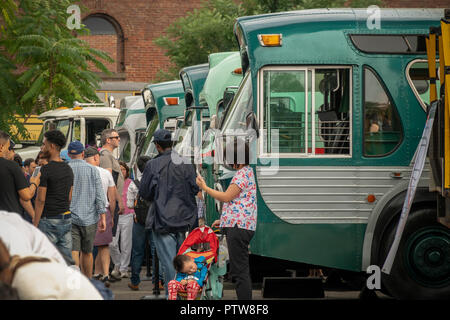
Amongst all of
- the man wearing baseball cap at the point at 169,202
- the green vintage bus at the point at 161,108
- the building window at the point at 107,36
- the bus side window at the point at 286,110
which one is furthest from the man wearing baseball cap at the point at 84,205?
the building window at the point at 107,36

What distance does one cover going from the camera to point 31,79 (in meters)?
21.4

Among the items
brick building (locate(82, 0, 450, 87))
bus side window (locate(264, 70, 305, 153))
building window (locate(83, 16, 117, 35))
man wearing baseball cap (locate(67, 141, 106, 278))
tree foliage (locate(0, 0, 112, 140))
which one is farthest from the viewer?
building window (locate(83, 16, 117, 35))

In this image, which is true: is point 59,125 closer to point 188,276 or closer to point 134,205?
point 134,205

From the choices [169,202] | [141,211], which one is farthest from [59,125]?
[169,202]

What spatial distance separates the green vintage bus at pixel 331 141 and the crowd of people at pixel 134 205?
0.89 metres

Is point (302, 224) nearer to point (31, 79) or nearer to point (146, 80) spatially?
point (31, 79)

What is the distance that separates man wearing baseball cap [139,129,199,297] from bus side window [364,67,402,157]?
1.95 metres

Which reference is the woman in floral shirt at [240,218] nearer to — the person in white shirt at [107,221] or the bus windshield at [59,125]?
the person in white shirt at [107,221]

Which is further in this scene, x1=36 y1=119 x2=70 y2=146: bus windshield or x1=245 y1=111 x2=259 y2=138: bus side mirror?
x1=36 y1=119 x2=70 y2=146: bus windshield


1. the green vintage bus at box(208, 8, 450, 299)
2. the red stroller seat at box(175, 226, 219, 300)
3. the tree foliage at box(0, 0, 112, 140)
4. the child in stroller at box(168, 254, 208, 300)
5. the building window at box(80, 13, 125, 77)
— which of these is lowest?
the child in stroller at box(168, 254, 208, 300)

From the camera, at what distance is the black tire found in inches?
356

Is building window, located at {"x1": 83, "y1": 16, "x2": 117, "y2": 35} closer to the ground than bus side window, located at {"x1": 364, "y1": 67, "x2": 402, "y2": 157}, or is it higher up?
higher up

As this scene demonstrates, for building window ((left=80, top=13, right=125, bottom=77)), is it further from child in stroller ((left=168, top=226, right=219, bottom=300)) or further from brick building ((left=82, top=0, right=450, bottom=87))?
child in stroller ((left=168, top=226, right=219, bottom=300))

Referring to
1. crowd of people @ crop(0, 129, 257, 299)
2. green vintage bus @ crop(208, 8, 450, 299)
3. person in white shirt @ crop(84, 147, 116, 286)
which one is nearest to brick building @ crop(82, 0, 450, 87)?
person in white shirt @ crop(84, 147, 116, 286)
